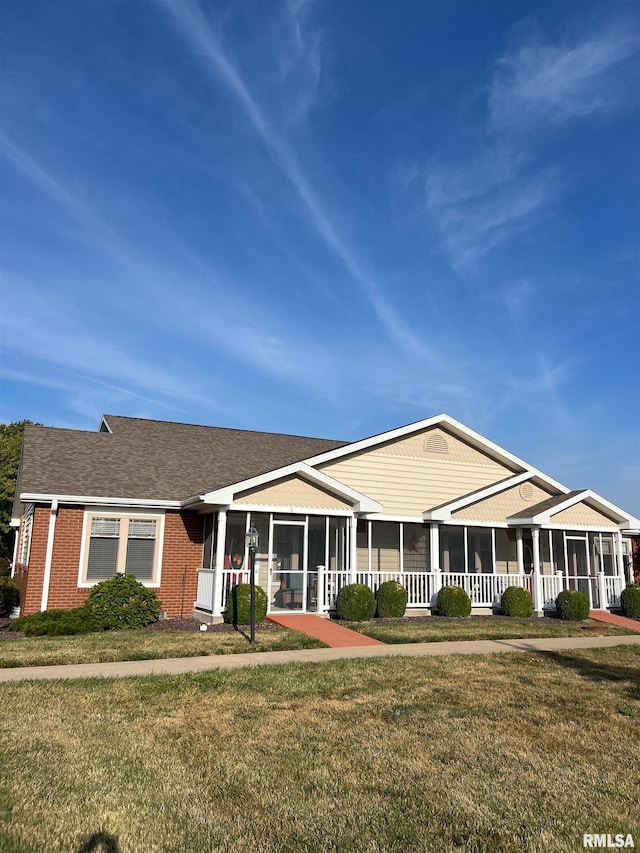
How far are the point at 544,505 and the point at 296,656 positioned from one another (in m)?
11.9

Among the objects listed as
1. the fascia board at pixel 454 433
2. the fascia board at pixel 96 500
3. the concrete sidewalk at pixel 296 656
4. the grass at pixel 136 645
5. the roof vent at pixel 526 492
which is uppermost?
the fascia board at pixel 454 433

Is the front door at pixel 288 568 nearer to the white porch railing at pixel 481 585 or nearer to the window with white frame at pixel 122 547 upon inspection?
the window with white frame at pixel 122 547

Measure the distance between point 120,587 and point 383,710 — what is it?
353 inches

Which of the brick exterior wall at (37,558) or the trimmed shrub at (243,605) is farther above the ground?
the brick exterior wall at (37,558)

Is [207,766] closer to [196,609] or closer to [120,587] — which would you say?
[120,587]

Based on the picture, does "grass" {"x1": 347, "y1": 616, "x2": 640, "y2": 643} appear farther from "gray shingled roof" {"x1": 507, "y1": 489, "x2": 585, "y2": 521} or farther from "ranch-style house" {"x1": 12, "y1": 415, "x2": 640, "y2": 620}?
"gray shingled roof" {"x1": 507, "y1": 489, "x2": 585, "y2": 521}

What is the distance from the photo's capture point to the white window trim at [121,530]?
15.0m

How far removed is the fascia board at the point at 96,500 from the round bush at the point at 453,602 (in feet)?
25.6

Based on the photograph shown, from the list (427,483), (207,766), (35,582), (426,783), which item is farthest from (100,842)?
(427,483)

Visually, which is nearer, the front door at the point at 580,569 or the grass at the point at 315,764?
the grass at the point at 315,764

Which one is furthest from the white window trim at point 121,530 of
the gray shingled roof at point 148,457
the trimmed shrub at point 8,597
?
the trimmed shrub at point 8,597

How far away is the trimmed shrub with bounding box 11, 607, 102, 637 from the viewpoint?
42.0 ft

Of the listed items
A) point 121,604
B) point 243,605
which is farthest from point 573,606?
point 121,604

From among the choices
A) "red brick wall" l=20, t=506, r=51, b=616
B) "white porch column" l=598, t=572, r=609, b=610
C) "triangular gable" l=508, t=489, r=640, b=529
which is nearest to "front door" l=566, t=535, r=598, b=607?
"white porch column" l=598, t=572, r=609, b=610
